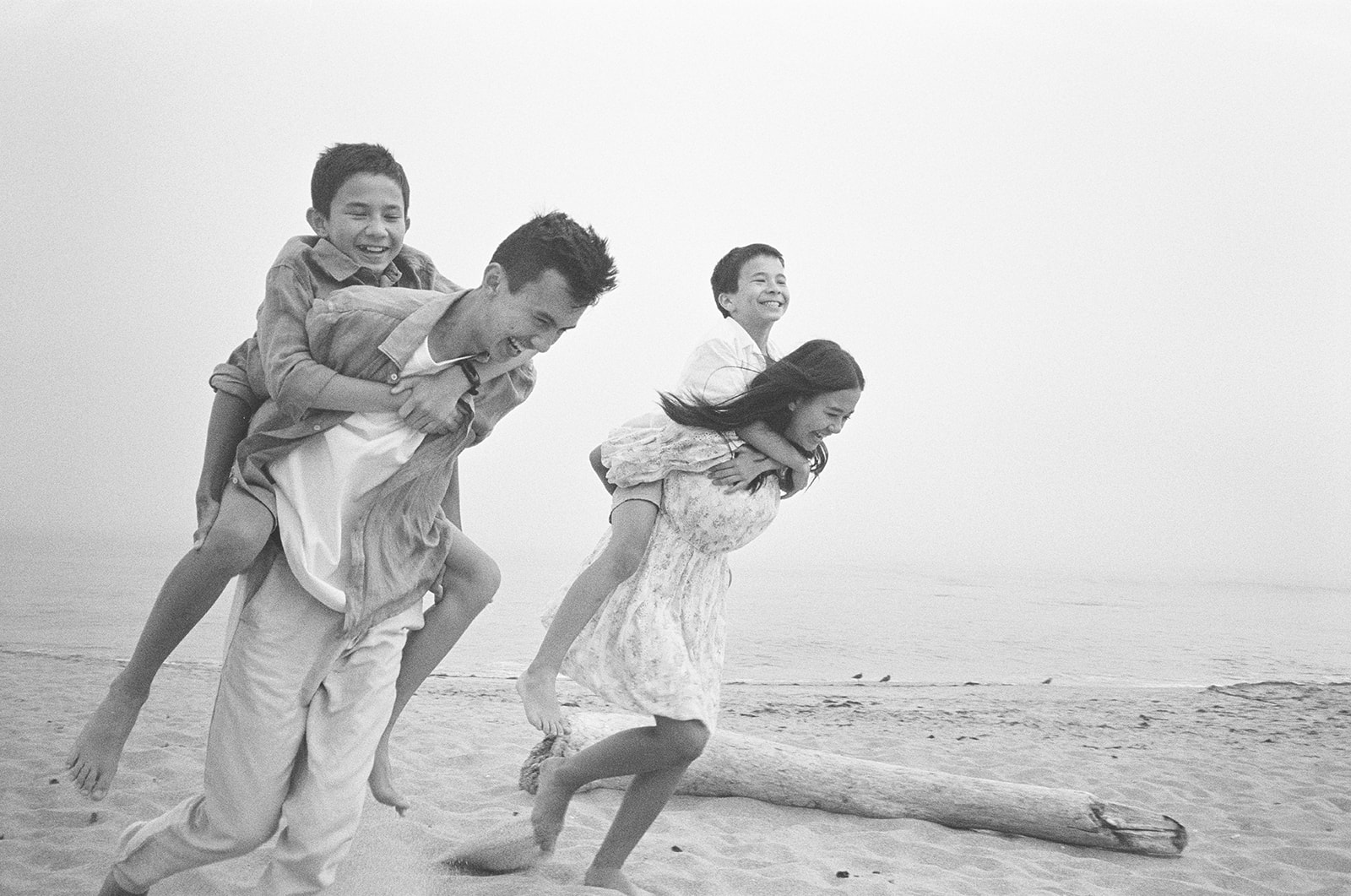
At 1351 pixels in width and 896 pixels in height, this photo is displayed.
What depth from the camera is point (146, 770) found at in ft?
13.5

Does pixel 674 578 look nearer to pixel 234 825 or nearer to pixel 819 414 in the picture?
pixel 819 414

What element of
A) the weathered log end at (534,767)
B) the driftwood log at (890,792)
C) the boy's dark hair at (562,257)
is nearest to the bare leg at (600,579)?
the boy's dark hair at (562,257)

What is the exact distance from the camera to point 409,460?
224 cm

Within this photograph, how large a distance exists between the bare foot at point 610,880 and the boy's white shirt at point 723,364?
1.30 meters

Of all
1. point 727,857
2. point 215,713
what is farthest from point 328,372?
point 727,857

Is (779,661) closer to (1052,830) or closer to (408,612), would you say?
(1052,830)

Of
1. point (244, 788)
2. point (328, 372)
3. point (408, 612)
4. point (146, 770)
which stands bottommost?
point (146, 770)

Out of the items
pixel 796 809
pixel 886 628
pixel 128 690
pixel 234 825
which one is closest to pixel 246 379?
A: pixel 128 690

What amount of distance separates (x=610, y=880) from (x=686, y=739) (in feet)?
1.74

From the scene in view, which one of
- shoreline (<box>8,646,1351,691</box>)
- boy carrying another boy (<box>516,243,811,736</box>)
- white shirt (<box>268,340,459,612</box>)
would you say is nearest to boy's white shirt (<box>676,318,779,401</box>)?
boy carrying another boy (<box>516,243,811,736</box>)

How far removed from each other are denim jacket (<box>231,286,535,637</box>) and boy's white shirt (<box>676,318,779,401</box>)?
71 centimetres

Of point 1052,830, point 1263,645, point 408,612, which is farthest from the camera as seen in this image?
point 1263,645

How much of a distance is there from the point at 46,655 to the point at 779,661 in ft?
21.7

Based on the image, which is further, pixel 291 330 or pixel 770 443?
pixel 770 443
